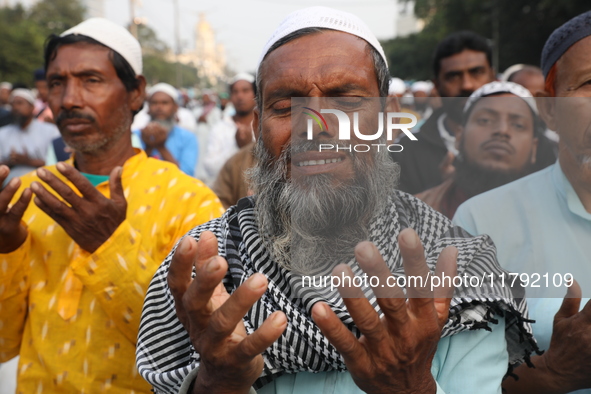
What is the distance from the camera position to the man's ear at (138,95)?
2645 millimetres

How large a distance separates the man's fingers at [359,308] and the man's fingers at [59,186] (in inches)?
41.6

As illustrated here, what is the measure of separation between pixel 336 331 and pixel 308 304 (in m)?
0.23

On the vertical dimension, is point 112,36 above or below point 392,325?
above

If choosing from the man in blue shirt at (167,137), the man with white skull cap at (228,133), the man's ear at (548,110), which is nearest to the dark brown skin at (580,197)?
the man's ear at (548,110)

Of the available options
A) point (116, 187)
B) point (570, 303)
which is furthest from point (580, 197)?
point (116, 187)

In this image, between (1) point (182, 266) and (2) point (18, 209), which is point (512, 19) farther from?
(1) point (182, 266)

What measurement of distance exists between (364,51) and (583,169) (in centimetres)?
65

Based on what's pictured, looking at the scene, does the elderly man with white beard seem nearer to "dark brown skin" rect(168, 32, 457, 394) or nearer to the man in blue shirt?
"dark brown skin" rect(168, 32, 457, 394)

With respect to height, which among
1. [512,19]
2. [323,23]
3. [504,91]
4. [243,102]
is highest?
[512,19]

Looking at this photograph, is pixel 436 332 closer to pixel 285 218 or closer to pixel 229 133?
pixel 285 218

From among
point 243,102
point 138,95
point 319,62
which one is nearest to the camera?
point 319,62

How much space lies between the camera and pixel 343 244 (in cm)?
147

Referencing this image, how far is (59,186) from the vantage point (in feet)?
6.06

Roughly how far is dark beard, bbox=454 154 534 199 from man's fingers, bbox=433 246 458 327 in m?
0.22
